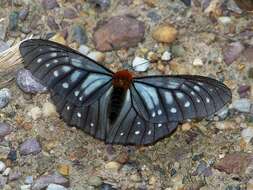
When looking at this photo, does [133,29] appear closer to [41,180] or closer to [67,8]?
[67,8]

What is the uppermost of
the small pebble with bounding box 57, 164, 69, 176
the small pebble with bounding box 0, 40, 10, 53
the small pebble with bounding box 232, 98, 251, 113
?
the small pebble with bounding box 0, 40, 10, 53

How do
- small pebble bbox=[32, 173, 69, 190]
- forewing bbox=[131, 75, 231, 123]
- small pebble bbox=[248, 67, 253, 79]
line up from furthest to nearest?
small pebble bbox=[248, 67, 253, 79], small pebble bbox=[32, 173, 69, 190], forewing bbox=[131, 75, 231, 123]

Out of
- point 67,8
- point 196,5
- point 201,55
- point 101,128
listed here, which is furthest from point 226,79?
point 67,8

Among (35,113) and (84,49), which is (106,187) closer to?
(35,113)

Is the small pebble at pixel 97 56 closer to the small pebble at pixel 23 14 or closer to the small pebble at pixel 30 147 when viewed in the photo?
the small pebble at pixel 23 14

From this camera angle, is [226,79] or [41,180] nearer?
[41,180]

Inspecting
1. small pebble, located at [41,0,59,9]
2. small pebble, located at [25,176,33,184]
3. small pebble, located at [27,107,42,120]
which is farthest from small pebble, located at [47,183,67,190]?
small pebble, located at [41,0,59,9]

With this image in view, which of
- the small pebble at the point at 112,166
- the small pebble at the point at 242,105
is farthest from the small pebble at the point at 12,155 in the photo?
the small pebble at the point at 242,105

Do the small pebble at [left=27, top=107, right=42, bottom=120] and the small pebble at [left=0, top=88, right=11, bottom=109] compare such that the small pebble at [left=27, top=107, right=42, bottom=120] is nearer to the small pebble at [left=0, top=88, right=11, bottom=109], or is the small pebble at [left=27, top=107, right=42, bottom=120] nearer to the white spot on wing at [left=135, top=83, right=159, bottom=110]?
the small pebble at [left=0, top=88, right=11, bottom=109]
